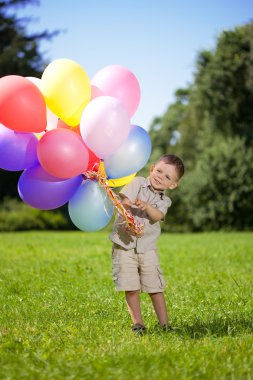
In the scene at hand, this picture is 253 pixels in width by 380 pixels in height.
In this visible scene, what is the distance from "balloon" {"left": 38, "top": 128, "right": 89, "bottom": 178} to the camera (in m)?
4.00

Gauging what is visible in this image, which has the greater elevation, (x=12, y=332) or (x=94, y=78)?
(x=94, y=78)

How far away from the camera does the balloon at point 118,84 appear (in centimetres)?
441

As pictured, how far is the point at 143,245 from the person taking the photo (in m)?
4.29

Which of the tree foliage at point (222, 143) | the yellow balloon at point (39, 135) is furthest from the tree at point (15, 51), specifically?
the yellow balloon at point (39, 135)

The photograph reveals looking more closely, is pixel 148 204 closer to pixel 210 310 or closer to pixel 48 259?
pixel 210 310

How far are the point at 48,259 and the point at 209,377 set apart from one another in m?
6.84

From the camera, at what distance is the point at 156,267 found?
171 inches

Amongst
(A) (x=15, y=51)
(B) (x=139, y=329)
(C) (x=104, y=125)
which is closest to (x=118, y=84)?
(C) (x=104, y=125)

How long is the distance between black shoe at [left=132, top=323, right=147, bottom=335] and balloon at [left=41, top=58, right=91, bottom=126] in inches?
67.7

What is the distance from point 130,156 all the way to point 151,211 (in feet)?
1.58

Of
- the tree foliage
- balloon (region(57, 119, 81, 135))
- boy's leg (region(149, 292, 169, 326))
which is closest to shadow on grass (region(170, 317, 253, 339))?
boy's leg (region(149, 292, 169, 326))

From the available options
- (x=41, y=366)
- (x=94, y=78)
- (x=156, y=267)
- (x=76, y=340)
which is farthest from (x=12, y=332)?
Answer: (x=94, y=78)

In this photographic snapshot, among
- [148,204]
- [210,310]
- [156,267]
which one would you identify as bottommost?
[210,310]

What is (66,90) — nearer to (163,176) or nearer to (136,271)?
(163,176)
